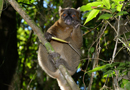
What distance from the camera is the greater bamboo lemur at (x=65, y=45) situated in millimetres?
4531

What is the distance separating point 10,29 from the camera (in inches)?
221

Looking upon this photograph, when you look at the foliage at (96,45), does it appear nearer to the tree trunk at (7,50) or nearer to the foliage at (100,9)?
the foliage at (100,9)

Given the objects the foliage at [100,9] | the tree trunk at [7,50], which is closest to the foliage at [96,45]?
the foliage at [100,9]

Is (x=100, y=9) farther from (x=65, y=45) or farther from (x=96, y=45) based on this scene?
(x=65, y=45)

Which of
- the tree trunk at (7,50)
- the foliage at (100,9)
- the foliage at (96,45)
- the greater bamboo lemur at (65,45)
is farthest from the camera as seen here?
the tree trunk at (7,50)

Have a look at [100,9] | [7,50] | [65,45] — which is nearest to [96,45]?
[100,9]

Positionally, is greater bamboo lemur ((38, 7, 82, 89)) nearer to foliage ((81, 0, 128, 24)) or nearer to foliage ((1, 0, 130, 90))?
foliage ((1, 0, 130, 90))

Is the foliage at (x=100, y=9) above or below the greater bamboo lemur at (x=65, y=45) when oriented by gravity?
above

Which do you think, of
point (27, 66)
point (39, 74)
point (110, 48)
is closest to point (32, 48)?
point (27, 66)

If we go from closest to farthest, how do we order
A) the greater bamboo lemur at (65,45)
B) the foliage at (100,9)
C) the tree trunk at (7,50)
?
the foliage at (100,9)
the greater bamboo lemur at (65,45)
the tree trunk at (7,50)

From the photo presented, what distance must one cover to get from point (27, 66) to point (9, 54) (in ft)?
8.96

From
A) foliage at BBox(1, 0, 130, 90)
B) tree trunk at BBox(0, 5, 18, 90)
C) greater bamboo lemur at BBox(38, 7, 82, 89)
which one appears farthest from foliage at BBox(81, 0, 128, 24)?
tree trunk at BBox(0, 5, 18, 90)

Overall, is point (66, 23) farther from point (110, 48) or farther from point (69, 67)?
point (110, 48)

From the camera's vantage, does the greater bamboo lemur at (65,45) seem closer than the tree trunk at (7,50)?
Yes
